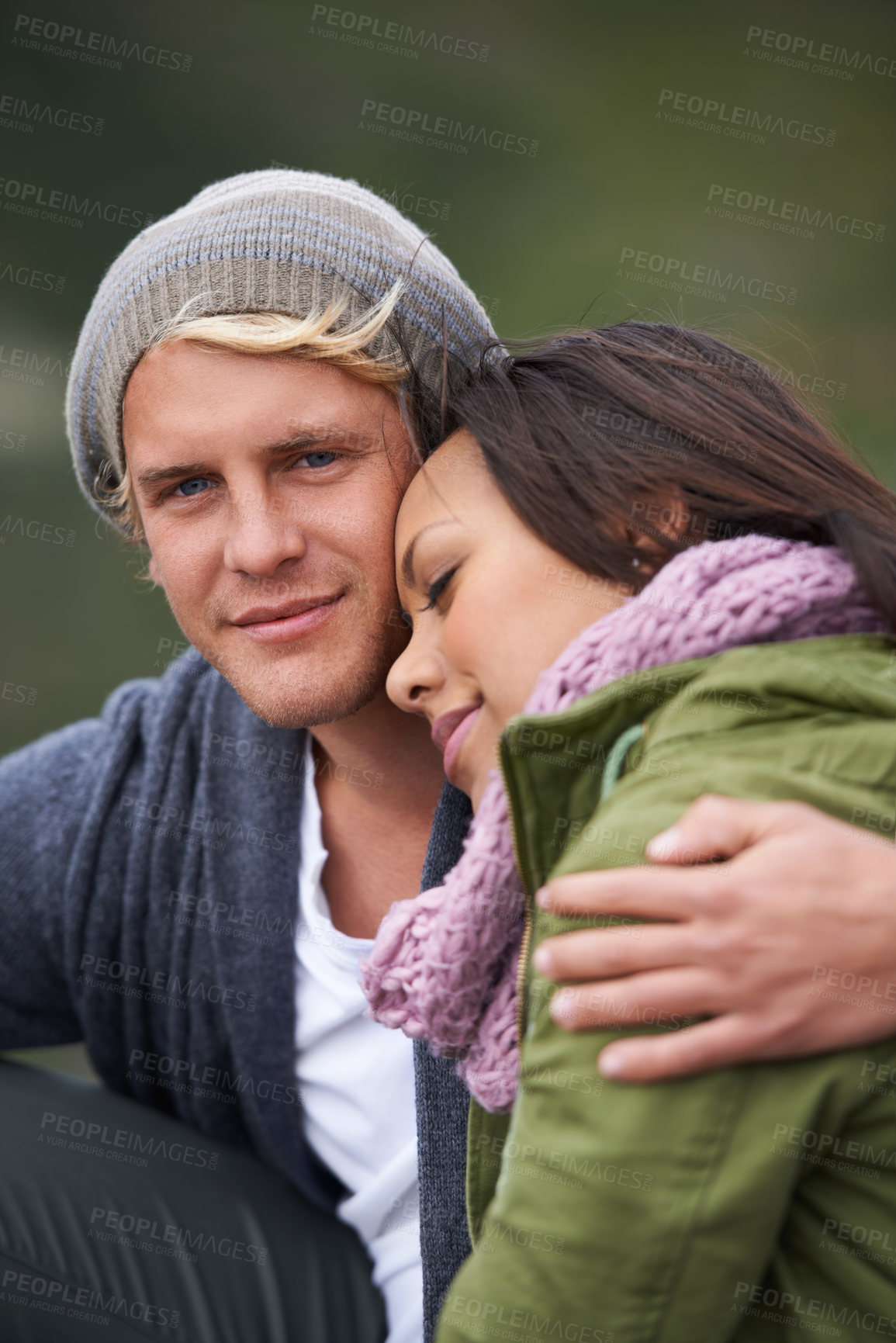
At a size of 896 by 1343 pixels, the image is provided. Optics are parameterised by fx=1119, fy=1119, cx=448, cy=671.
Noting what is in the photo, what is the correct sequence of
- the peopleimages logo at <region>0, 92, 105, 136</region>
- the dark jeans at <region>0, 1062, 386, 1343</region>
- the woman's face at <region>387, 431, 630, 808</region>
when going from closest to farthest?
the woman's face at <region>387, 431, 630, 808</region>
the dark jeans at <region>0, 1062, 386, 1343</region>
the peopleimages logo at <region>0, 92, 105, 136</region>

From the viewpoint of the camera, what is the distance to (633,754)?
1156 millimetres

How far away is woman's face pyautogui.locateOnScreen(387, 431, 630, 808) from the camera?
1.31 meters

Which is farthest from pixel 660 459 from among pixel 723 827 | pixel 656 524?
pixel 723 827

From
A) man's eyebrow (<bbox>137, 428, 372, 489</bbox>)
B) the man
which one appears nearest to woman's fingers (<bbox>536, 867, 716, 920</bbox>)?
the man

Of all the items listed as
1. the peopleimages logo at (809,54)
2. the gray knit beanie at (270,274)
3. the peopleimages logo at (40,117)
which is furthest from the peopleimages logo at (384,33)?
the gray knit beanie at (270,274)

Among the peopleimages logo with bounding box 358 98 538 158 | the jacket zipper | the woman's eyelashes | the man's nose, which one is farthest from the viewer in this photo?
the peopleimages logo with bounding box 358 98 538 158

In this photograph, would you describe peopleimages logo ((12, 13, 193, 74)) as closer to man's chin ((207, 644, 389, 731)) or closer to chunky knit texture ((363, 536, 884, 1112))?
man's chin ((207, 644, 389, 731))

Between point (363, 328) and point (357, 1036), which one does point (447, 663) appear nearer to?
point (363, 328)

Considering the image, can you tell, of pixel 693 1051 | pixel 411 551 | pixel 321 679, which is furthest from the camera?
pixel 321 679

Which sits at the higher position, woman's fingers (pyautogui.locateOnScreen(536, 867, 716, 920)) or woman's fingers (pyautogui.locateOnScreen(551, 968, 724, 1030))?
woman's fingers (pyautogui.locateOnScreen(536, 867, 716, 920))

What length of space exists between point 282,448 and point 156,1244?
1352 millimetres

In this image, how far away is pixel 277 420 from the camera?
1623mm

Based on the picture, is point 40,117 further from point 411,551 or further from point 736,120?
point 411,551

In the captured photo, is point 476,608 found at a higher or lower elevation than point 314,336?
lower
